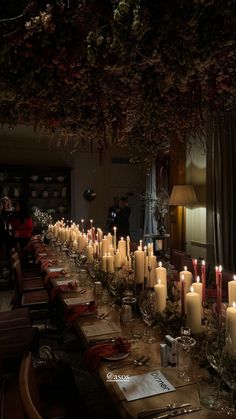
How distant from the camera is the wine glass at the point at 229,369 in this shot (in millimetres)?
1079

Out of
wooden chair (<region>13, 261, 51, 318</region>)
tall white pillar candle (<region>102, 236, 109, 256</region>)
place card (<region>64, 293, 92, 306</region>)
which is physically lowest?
wooden chair (<region>13, 261, 51, 318</region>)

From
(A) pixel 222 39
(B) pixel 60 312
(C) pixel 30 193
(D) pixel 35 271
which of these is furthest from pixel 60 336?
(C) pixel 30 193

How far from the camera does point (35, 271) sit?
16.3 ft

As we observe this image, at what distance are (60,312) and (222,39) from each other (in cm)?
288

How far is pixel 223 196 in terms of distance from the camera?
4.67 m

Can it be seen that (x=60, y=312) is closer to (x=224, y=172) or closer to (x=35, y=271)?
(x=35, y=271)

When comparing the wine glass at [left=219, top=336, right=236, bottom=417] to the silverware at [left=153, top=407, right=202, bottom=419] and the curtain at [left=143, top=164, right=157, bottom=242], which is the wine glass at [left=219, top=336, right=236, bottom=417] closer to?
the silverware at [left=153, top=407, right=202, bottom=419]

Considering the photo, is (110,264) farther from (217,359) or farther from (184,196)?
(184,196)

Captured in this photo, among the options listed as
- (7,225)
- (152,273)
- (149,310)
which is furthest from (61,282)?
(7,225)

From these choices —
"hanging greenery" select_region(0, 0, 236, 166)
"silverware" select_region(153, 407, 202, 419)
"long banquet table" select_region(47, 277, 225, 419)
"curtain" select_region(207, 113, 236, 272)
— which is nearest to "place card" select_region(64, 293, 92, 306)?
"long banquet table" select_region(47, 277, 225, 419)

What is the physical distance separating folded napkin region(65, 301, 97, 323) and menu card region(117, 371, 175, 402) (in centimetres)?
71

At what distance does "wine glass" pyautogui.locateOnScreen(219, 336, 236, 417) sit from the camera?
108cm

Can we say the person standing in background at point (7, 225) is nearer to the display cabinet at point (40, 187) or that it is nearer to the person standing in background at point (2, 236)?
the person standing in background at point (2, 236)

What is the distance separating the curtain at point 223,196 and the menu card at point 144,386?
3.67m
